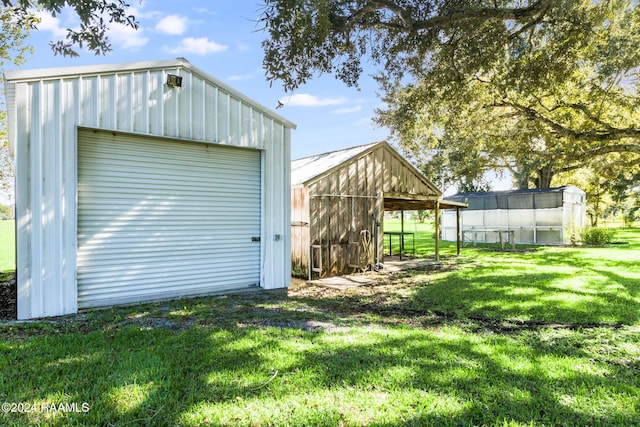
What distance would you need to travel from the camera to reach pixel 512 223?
63.1 ft

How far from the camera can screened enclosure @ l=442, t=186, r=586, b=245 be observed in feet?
57.8

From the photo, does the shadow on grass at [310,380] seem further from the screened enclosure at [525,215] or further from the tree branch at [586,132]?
the screened enclosure at [525,215]

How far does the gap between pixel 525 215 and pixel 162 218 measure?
733 inches

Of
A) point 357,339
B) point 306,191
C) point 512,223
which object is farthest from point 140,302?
point 512,223

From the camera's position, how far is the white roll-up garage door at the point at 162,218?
552 centimetres

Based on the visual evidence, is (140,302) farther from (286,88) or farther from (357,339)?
(286,88)

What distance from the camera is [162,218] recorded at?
615 cm

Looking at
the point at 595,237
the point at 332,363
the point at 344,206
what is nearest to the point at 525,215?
the point at 595,237

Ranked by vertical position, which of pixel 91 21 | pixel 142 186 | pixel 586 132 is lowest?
pixel 142 186

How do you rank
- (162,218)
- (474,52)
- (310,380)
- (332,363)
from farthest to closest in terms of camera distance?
(474,52) < (162,218) < (332,363) < (310,380)

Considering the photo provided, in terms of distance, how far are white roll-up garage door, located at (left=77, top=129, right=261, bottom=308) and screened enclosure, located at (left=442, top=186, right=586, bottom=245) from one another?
13.8 m

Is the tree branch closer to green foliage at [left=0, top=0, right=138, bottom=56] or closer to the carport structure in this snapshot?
the carport structure

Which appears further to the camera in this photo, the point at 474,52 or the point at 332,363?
the point at 474,52

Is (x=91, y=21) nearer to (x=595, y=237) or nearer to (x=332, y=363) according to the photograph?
(x=332, y=363)
